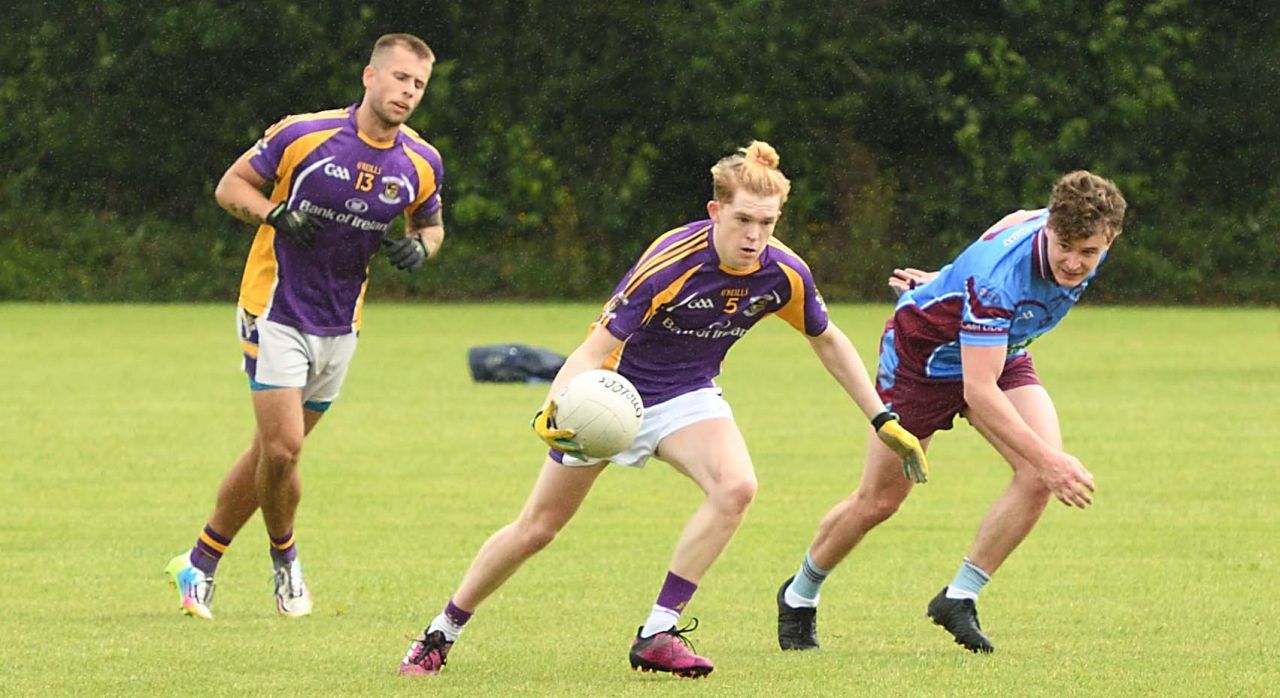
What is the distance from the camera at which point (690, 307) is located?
6656 millimetres

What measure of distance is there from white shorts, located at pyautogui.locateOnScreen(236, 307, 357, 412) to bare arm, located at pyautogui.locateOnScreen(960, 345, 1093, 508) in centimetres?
263

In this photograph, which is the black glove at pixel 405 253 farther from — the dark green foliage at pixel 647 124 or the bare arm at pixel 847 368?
the dark green foliage at pixel 647 124

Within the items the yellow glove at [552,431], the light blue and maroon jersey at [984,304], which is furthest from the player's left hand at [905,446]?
the yellow glove at [552,431]

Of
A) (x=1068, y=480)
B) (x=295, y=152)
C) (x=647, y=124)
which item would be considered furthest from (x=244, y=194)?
(x=647, y=124)

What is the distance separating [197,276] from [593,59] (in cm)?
702

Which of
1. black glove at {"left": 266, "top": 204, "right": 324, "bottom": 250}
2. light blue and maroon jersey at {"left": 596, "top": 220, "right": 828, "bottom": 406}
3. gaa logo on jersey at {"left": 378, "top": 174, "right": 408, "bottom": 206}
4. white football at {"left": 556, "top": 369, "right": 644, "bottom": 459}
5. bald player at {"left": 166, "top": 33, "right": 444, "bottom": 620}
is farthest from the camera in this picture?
gaa logo on jersey at {"left": 378, "top": 174, "right": 408, "bottom": 206}

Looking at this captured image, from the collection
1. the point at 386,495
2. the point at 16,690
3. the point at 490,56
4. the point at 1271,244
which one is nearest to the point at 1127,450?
the point at 386,495

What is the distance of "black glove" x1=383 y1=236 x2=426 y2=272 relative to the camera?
820 cm

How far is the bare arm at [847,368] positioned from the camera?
22.2 feet

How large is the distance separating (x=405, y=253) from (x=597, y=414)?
84.4 inches

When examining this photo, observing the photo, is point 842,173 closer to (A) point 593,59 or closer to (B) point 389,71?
(A) point 593,59

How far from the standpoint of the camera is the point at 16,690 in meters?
6.23

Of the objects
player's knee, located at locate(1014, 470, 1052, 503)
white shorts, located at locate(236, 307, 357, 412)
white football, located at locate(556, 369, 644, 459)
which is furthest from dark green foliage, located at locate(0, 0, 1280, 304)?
white football, located at locate(556, 369, 644, 459)

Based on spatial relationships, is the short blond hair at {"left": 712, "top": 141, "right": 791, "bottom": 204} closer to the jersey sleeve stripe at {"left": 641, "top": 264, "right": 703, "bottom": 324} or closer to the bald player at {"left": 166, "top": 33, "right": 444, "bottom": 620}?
the jersey sleeve stripe at {"left": 641, "top": 264, "right": 703, "bottom": 324}
